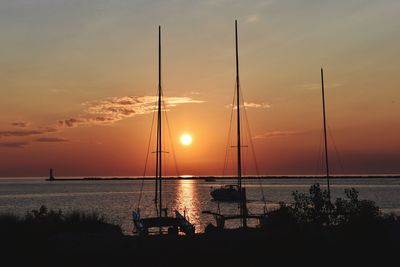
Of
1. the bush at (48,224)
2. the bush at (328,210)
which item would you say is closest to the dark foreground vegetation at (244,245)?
the bush at (328,210)

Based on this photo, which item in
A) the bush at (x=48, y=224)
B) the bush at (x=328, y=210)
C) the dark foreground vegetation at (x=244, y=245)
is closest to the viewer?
the dark foreground vegetation at (x=244, y=245)

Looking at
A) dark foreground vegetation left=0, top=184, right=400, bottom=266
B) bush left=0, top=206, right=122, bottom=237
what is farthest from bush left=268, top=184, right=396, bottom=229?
bush left=0, top=206, right=122, bottom=237

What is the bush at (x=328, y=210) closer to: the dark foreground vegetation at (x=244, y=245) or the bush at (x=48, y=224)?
the dark foreground vegetation at (x=244, y=245)

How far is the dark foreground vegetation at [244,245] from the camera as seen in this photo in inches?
955

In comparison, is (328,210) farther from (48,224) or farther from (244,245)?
(48,224)

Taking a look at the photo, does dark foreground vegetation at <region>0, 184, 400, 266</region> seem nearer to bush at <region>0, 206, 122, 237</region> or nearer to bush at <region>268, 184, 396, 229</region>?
bush at <region>268, 184, 396, 229</region>

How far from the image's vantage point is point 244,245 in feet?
87.2

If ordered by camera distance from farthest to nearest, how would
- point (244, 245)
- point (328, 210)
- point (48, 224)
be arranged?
point (48, 224) → point (328, 210) → point (244, 245)

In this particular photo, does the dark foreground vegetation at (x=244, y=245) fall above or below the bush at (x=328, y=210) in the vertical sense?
below

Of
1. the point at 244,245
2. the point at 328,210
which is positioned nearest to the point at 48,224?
the point at 244,245

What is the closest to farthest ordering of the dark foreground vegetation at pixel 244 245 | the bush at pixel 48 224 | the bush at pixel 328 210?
the dark foreground vegetation at pixel 244 245 → the bush at pixel 48 224 → the bush at pixel 328 210

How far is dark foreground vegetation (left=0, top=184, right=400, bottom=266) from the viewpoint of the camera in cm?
2427

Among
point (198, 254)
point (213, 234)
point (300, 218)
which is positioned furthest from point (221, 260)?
point (300, 218)

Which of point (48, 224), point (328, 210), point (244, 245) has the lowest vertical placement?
point (244, 245)
